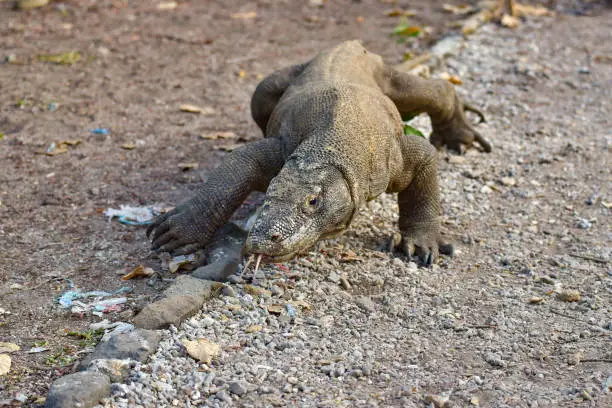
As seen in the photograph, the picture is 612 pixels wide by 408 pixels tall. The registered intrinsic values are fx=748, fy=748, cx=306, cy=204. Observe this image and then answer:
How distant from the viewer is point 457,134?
6.27 metres

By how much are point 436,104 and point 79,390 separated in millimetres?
3767

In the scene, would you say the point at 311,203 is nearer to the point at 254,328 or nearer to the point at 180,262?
the point at 254,328

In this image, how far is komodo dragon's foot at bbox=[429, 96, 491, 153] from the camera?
6270mm

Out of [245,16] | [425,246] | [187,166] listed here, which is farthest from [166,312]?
[245,16]

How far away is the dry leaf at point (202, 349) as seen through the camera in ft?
11.0

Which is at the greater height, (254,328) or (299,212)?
(299,212)

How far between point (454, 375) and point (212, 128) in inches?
154

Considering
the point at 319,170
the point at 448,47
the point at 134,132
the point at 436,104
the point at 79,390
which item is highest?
the point at 319,170

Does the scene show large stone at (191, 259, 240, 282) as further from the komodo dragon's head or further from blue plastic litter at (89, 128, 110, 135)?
blue plastic litter at (89, 128, 110, 135)

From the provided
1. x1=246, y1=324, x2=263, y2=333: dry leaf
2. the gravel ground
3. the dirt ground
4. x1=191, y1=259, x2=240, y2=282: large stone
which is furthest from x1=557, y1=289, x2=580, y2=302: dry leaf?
x1=191, y1=259, x2=240, y2=282: large stone

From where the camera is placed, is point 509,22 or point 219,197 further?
point 509,22

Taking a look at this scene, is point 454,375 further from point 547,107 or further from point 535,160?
point 547,107

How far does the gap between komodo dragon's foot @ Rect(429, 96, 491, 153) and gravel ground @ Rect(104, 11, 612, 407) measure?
0.14 metres

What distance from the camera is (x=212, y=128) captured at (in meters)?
6.66
